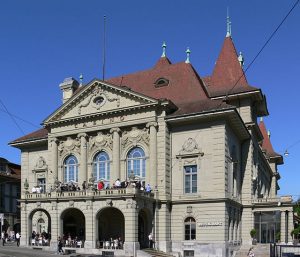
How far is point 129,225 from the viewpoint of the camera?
3969 centimetres

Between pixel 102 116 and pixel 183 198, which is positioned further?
pixel 102 116

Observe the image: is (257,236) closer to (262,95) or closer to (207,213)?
(207,213)

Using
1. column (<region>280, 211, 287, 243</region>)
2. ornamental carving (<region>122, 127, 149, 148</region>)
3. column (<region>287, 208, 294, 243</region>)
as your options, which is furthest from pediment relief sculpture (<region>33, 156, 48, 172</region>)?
column (<region>287, 208, 294, 243</region>)

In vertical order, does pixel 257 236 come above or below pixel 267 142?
below

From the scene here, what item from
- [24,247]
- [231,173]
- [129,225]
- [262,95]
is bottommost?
[24,247]

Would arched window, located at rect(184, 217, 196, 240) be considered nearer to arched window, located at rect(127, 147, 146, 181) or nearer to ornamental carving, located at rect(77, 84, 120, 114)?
arched window, located at rect(127, 147, 146, 181)

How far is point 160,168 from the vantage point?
43812mm

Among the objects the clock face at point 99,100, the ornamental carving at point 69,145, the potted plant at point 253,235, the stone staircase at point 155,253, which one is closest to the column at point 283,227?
the potted plant at point 253,235

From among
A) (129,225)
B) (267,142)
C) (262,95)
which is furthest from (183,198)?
(267,142)

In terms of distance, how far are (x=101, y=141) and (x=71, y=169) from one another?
191 inches

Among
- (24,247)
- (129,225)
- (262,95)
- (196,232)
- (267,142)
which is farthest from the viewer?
(267,142)

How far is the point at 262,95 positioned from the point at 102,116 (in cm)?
1664

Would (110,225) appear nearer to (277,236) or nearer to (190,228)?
(190,228)

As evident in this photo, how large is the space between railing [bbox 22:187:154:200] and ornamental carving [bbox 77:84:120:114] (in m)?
8.66
